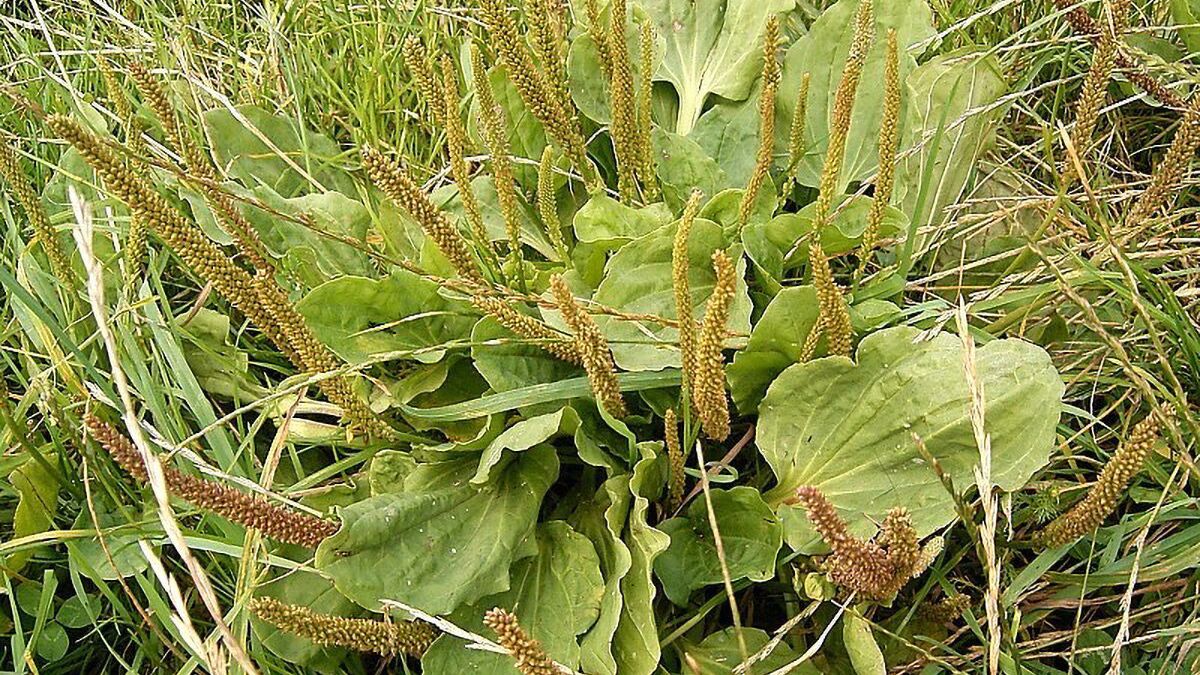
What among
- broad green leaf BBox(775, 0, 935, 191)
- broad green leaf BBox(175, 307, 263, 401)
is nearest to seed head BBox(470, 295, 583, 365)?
broad green leaf BBox(175, 307, 263, 401)

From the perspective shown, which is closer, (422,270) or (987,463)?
(987,463)

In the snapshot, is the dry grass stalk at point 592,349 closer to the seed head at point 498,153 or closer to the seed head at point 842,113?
the seed head at point 498,153

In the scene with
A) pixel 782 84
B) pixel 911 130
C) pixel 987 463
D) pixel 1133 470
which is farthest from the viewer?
pixel 782 84

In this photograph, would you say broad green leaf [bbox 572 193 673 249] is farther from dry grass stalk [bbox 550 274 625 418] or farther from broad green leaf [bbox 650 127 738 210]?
dry grass stalk [bbox 550 274 625 418]

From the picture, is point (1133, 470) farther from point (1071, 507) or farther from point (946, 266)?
point (946, 266)

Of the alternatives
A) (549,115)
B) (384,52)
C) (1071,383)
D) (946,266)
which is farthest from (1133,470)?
(384,52)

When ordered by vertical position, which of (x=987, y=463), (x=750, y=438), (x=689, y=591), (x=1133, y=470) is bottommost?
(x=689, y=591)
